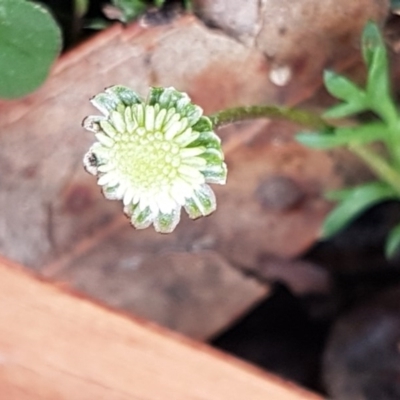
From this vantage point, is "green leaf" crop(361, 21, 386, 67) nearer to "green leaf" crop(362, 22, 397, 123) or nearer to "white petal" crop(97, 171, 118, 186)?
"green leaf" crop(362, 22, 397, 123)

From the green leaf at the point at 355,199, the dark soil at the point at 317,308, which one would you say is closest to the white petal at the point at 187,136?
the green leaf at the point at 355,199

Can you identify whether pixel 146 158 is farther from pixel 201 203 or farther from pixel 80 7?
pixel 80 7

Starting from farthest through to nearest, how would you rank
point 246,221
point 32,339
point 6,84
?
point 246,221 < point 32,339 < point 6,84

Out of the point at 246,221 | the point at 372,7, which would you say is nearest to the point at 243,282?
the point at 246,221

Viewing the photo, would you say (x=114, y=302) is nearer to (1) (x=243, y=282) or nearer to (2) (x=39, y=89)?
(1) (x=243, y=282)

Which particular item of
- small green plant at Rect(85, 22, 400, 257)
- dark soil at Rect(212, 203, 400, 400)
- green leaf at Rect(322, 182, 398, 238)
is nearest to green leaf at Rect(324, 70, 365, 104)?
small green plant at Rect(85, 22, 400, 257)

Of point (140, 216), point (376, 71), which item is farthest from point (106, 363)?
point (376, 71)

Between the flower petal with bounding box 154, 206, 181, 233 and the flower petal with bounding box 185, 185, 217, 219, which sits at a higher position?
the flower petal with bounding box 185, 185, 217, 219

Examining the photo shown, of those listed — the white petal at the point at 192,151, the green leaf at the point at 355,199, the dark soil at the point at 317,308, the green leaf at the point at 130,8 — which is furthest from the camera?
the dark soil at the point at 317,308

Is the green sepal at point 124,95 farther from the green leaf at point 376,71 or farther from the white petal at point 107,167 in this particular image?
the green leaf at point 376,71
